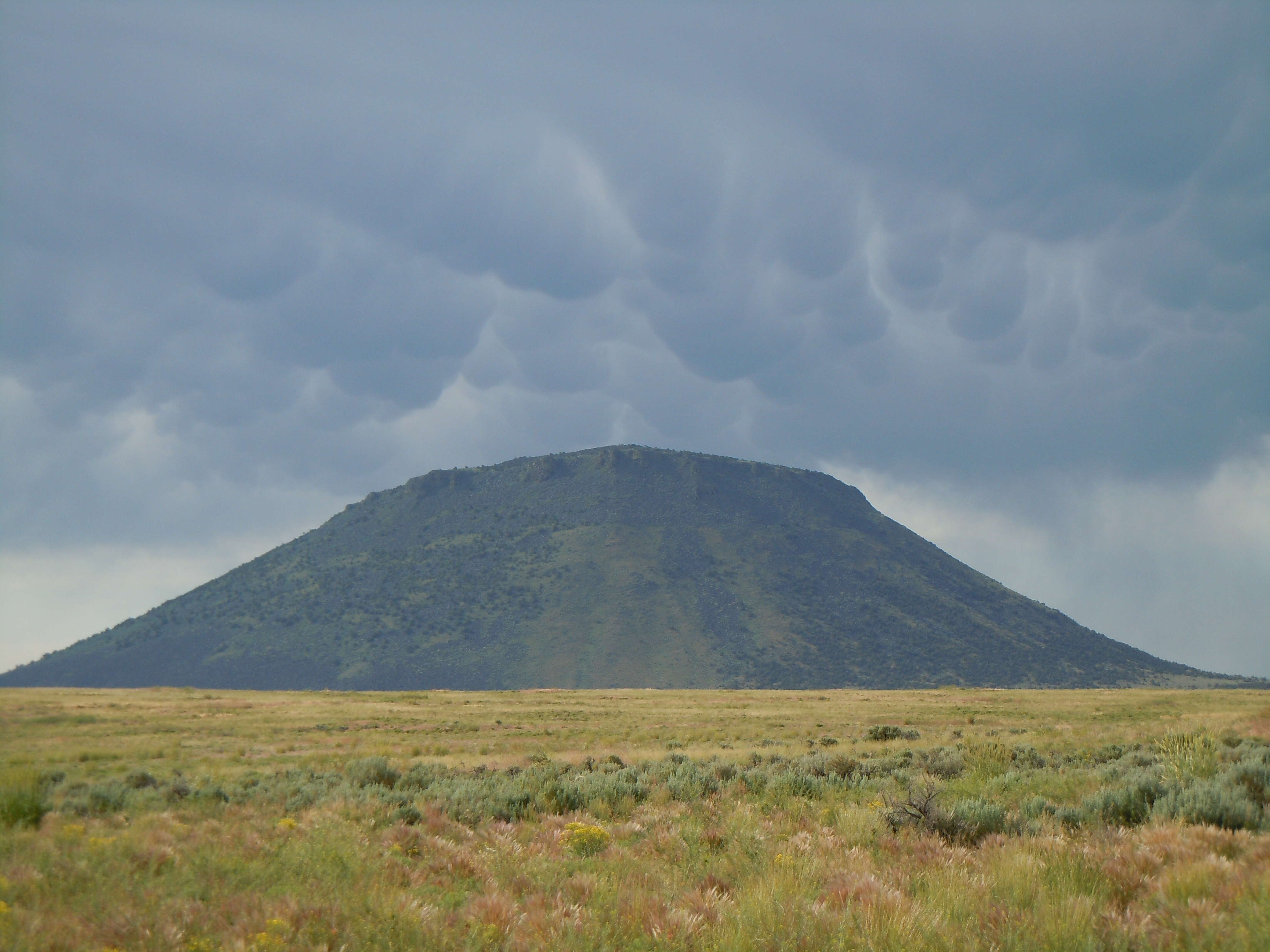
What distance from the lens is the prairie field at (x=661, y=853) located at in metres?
5.24

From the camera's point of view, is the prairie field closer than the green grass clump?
Yes

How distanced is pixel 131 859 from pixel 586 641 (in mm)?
180835

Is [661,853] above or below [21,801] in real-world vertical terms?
below

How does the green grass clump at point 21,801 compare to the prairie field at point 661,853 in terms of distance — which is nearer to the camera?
the prairie field at point 661,853

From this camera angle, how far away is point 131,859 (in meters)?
6.94

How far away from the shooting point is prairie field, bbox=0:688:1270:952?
524 centimetres

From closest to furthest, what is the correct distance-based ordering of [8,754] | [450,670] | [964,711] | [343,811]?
[343,811]
[8,754]
[964,711]
[450,670]

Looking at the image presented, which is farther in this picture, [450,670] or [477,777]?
[450,670]

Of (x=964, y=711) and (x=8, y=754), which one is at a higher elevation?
(x=8, y=754)

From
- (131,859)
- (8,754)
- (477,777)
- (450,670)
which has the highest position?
(131,859)

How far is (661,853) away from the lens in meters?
8.89

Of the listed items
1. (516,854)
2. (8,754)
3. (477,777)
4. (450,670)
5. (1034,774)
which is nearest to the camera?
(516,854)

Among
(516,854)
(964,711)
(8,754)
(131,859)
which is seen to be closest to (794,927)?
(516,854)

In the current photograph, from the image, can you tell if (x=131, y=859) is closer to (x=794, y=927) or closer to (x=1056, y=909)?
(x=794, y=927)
